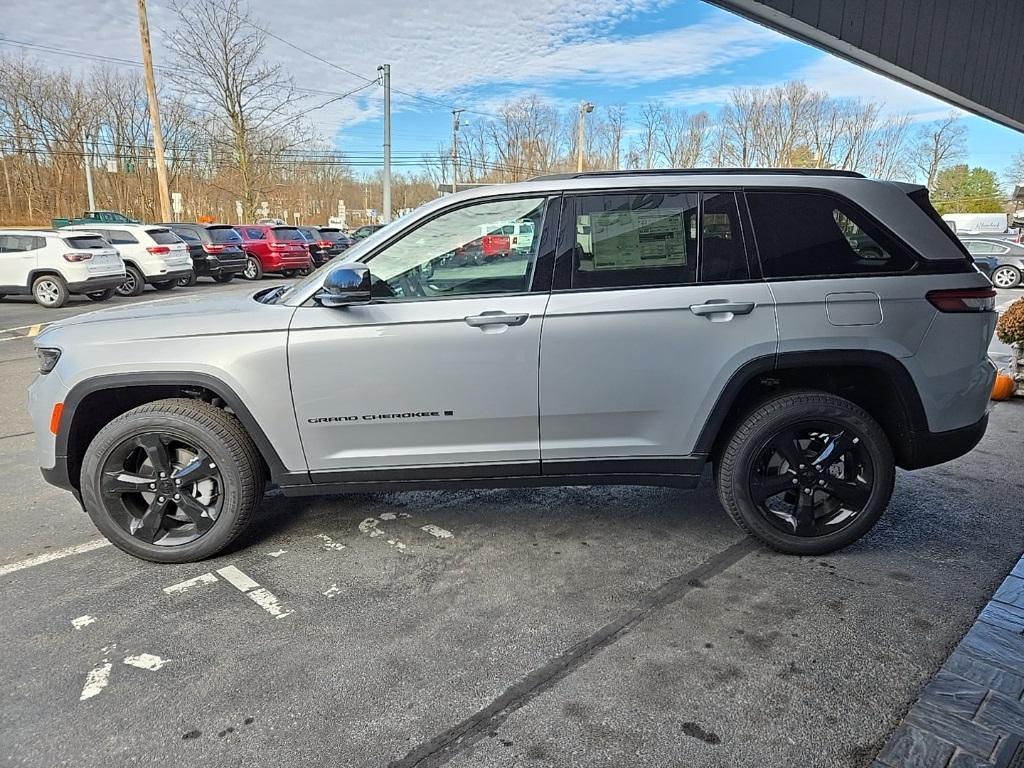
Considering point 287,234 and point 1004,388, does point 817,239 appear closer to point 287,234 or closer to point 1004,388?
point 1004,388

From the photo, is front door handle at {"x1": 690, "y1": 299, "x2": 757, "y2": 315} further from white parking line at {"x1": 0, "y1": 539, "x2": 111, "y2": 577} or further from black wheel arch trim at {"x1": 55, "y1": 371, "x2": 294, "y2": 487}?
white parking line at {"x1": 0, "y1": 539, "x2": 111, "y2": 577}

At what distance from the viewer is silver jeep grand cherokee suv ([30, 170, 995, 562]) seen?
323 cm

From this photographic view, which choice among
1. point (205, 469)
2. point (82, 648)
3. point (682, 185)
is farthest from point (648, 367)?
point (82, 648)

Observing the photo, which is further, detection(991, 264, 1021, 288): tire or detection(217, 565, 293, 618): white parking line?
detection(991, 264, 1021, 288): tire

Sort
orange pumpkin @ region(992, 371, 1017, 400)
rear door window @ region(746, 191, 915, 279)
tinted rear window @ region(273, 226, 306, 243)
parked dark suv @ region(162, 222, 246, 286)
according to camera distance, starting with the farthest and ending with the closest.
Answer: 1. tinted rear window @ region(273, 226, 306, 243)
2. parked dark suv @ region(162, 222, 246, 286)
3. orange pumpkin @ region(992, 371, 1017, 400)
4. rear door window @ region(746, 191, 915, 279)

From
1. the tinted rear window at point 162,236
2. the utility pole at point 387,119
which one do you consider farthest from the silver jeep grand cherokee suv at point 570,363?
the utility pole at point 387,119

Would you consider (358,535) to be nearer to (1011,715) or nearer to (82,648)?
(82,648)

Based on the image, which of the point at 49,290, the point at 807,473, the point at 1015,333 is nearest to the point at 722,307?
the point at 807,473

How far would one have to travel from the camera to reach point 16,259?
554 inches

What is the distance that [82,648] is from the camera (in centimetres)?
276

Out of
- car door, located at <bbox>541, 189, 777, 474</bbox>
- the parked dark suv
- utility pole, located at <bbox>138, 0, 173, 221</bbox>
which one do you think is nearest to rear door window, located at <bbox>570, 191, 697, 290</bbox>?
car door, located at <bbox>541, 189, 777, 474</bbox>

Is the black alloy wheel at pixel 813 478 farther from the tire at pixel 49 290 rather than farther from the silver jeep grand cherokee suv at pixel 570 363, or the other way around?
the tire at pixel 49 290

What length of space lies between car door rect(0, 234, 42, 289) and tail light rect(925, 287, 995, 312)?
15.9 m

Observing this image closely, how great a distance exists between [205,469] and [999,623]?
3580 mm
